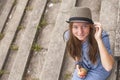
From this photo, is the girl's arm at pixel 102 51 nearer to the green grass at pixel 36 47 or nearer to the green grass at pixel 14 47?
the green grass at pixel 36 47

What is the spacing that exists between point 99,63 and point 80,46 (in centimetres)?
29

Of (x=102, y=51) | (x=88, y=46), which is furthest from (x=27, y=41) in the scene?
(x=102, y=51)

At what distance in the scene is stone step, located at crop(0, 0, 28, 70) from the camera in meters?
4.76

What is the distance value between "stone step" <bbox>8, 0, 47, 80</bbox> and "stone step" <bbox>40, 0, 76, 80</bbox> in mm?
362

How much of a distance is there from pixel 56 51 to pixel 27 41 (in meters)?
0.62

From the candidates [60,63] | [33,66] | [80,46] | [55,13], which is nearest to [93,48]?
[80,46]

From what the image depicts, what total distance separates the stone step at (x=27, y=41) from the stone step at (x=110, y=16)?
1107mm

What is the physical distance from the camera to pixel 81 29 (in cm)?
326

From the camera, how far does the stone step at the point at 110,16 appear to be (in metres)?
3.98

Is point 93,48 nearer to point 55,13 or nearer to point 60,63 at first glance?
point 60,63

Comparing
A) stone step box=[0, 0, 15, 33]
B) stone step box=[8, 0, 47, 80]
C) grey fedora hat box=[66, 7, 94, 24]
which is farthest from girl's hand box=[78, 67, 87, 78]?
stone step box=[0, 0, 15, 33]

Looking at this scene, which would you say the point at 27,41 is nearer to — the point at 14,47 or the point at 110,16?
the point at 14,47

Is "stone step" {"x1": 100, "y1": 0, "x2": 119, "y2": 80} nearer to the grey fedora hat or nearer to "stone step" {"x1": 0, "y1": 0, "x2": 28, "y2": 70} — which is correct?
the grey fedora hat

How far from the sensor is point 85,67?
142 inches
